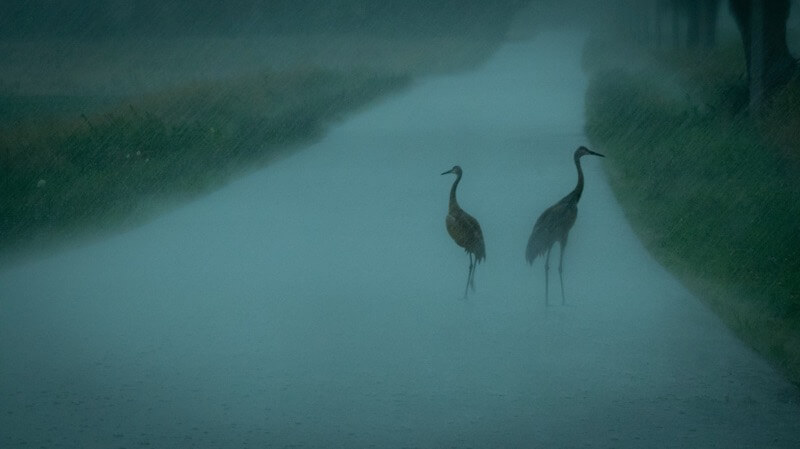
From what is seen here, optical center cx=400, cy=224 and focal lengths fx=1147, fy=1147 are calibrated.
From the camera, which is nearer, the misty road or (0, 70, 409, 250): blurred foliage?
the misty road

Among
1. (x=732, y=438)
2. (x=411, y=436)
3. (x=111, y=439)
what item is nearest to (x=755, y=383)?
(x=732, y=438)

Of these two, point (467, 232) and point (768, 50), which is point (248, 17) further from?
point (467, 232)

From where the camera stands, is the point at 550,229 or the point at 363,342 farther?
the point at 550,229

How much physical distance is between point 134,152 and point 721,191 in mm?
7930

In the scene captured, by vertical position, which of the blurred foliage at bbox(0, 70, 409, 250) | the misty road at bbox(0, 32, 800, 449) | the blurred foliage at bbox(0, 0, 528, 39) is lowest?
the misty road at bbox(0, 32, 800, 449)

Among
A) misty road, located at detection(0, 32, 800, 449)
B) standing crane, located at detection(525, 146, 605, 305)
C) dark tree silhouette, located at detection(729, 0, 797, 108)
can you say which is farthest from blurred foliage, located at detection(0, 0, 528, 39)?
standing crane, located at detection(525, 146, 605, 305)

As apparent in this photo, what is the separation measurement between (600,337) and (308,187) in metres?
7.57

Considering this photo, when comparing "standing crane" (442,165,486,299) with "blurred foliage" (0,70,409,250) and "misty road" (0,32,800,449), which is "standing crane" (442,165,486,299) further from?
"blurred foliage" (0,70,409,250)

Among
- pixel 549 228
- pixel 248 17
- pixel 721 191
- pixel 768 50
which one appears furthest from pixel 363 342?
pixel 248 17

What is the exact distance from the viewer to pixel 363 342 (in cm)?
758

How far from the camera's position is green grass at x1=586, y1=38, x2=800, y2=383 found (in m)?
8.38

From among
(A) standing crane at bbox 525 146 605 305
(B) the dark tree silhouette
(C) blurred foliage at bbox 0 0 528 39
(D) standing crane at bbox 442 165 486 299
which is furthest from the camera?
(C) blurred foliage at bbox 0 0 528 39

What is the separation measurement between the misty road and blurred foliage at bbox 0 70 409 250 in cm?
86

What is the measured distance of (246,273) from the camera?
9.78 m
